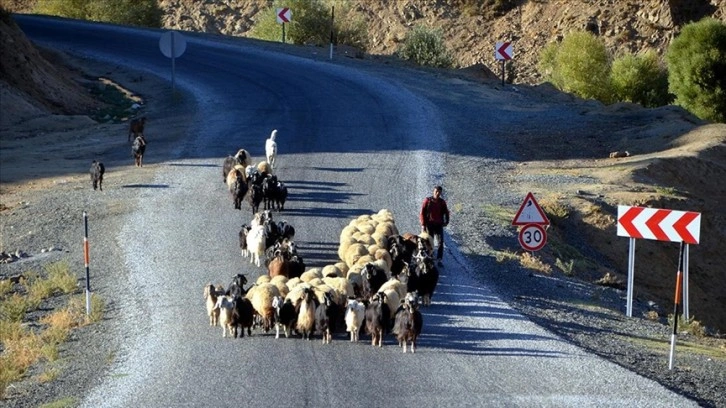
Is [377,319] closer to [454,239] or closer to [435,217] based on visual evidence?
[435,217]

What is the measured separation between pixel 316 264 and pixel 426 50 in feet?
115

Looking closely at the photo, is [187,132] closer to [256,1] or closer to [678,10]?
[678,10]

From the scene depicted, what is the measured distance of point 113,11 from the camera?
63.3 metres

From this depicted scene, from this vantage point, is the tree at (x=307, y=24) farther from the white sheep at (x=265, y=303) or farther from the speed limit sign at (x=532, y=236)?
the white sheep at (x=265, y=303)

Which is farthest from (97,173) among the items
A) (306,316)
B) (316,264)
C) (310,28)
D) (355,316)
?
(310,28)

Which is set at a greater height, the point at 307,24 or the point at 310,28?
the point at 307,24

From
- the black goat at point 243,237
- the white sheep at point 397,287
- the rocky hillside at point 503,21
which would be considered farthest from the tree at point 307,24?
the white sheep at point 397,287

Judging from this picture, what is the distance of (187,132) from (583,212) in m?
12.6

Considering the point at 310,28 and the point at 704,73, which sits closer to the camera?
the point at 704,73

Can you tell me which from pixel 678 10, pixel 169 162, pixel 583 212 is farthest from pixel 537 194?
pixel 678 10

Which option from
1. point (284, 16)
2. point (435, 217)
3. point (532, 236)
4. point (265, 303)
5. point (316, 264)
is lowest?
point (265, 303)

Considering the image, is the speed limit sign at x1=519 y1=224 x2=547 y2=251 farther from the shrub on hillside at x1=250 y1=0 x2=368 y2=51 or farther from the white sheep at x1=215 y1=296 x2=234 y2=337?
the shrub on hillside at x1=250 y1=0 x2=368 y2=51

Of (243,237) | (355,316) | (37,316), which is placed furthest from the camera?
(243,237)

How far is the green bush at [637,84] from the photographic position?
54.0 m
